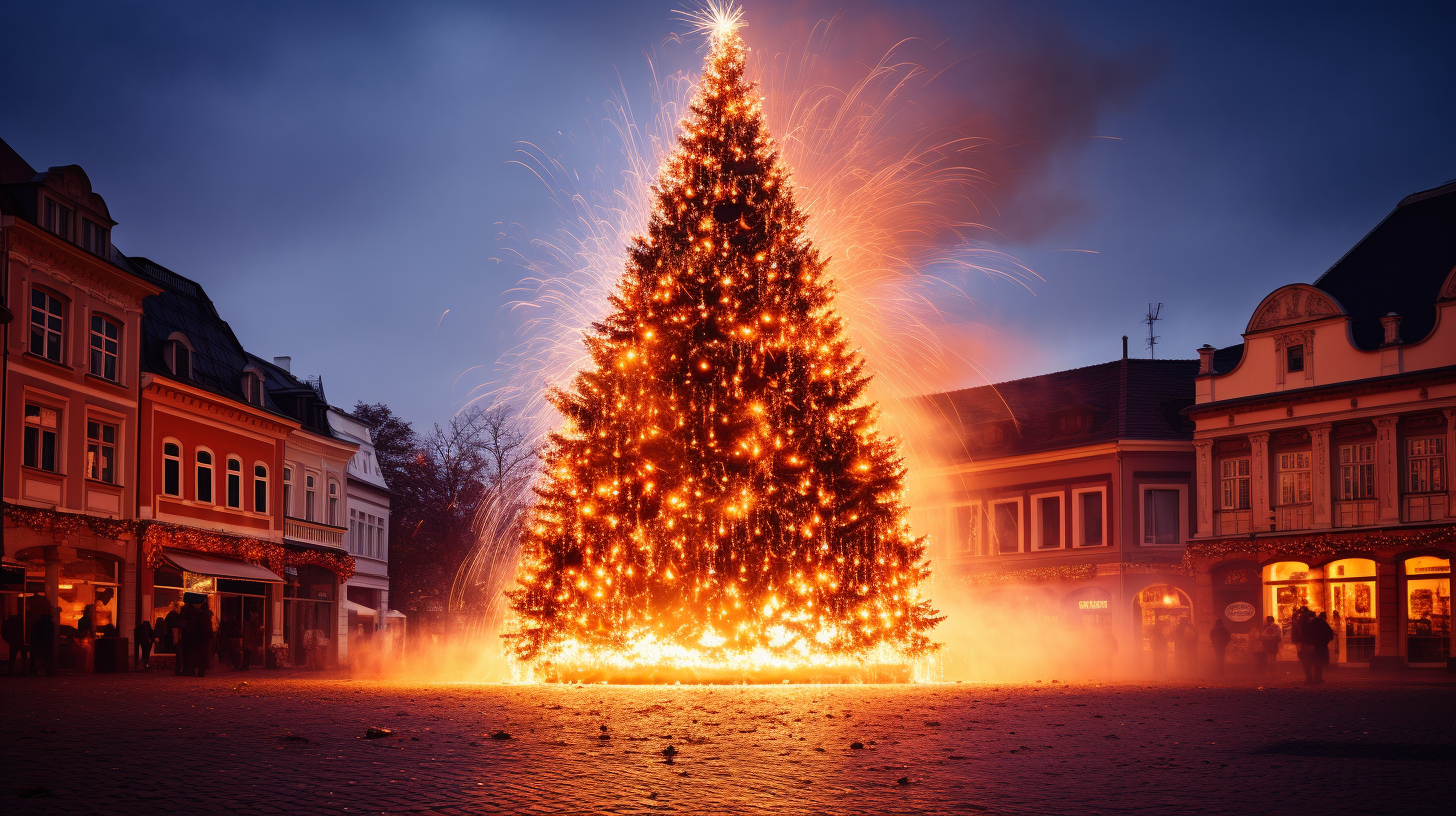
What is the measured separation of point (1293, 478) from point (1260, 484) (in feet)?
3.85

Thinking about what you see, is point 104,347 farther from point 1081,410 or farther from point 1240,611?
point 1240,611

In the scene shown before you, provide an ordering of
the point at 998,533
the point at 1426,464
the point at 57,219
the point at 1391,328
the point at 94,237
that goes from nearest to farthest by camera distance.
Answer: the point at 57,219
the point at 94,237
the point at 1426,464
the point at 1391,328
the point at 998,533

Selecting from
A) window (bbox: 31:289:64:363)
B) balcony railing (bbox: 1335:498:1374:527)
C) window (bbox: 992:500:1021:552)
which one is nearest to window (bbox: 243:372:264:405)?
window (bbox: 31:289:64:363)

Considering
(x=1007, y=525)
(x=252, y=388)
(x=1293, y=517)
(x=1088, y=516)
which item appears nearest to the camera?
(x=1293, y=517)

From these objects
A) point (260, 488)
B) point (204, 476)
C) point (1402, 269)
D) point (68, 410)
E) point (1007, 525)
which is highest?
point (1402, 269)

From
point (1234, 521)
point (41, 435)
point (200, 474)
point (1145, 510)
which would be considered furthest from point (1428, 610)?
point (41, 435)

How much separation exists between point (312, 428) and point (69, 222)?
53.6 feet

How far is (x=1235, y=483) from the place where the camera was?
45.1m

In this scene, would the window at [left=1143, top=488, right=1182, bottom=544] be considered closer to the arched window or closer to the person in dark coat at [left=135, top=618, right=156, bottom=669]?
the arched window

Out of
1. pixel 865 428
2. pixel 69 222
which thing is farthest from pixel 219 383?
pixel 865 428

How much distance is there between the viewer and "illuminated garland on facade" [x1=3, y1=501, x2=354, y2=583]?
1216 inches

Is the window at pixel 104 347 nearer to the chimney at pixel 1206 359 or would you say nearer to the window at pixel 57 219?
the window at pixel 57 219

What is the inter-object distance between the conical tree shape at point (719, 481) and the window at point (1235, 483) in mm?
24527

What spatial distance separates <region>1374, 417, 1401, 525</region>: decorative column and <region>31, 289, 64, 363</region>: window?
3680cm
